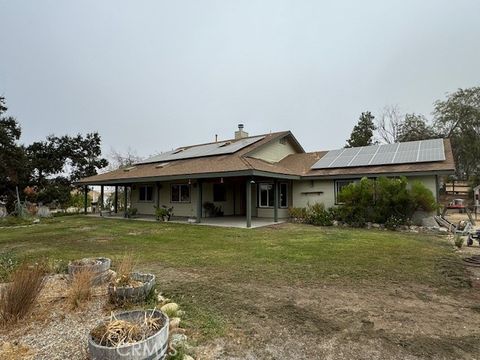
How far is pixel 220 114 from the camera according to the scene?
2847 centimetres

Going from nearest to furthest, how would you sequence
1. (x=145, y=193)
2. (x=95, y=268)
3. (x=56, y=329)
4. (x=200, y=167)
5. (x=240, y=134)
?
(x=56, y=329)
(x=95, y=268)
(x=200, y=167)
(x=145, y=193)
(x=240, y=134)

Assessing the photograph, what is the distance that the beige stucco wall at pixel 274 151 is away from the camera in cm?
1738

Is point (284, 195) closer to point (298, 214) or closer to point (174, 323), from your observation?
point (298, 214)

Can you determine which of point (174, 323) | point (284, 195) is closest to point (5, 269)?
point (174, 323)

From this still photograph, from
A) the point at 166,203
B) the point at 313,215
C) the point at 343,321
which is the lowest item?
the point at 343,321

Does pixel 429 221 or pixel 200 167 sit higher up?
pixel 200 167

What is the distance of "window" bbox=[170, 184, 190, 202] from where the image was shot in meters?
17.8

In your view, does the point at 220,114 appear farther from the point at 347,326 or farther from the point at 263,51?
the point at 347,326

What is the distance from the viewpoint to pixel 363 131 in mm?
34000

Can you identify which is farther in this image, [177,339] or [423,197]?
[423,197]

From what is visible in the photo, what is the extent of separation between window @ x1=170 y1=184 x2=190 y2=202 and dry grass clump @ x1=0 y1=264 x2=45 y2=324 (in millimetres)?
14135

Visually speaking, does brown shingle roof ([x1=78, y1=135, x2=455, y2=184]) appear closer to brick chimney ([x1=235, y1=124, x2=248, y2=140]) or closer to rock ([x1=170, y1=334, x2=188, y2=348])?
brick chimney ([x1=235, y1=124, x2=248, y2=140])

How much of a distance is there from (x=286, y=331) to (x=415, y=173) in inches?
485

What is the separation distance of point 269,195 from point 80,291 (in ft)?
44.9
